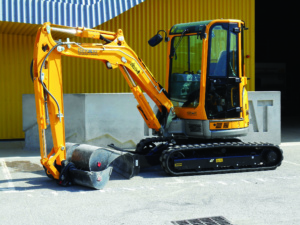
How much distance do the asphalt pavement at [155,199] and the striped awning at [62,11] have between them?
4208 mm

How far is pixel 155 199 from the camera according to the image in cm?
779

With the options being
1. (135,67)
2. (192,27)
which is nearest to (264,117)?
(192,27)

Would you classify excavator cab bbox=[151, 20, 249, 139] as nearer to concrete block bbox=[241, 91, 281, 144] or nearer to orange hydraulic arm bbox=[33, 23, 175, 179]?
orange hydraulic arm bbox=[33, 23, 175, 179]

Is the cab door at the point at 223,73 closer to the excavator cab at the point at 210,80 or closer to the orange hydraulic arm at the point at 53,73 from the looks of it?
the excavator cab at the point at 210,80

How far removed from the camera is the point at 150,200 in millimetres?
7723

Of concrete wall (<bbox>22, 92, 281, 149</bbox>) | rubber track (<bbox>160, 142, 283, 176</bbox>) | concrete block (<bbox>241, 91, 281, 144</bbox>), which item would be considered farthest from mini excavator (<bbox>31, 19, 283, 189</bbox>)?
concrete block (<bbox>241, 91, 281, 144</bbox>)

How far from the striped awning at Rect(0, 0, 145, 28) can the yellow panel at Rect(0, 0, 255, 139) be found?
740 mm

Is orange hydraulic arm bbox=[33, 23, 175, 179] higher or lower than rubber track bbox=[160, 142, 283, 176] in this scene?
higher

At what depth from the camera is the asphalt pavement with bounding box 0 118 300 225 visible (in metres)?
6.71

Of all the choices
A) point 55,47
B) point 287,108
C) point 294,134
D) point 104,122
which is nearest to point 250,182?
point 55,47

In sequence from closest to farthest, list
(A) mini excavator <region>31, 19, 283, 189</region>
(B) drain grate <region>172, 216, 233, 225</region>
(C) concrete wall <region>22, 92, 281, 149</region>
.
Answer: (B) drain grate <region>172, 216, 233, 225</region>
(A) mini excavator <region>31, 19, 283, 189</region>
(C) concrete wall <region>22, 92, 281, 149</region>

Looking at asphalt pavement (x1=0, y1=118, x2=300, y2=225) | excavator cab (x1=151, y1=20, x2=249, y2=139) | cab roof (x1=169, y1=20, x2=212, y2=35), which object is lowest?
asphalt pavement (x1=0, y1=118, x2=300, y2=225)

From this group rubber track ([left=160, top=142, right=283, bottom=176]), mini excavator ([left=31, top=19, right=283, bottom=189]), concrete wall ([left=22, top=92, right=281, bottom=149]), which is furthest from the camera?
concrete wall ([left=22, top=92, right=281, bottom=149])

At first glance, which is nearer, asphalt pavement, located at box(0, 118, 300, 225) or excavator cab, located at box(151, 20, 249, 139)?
asphalt pavement, located at box(0, 118, 300, 225)
